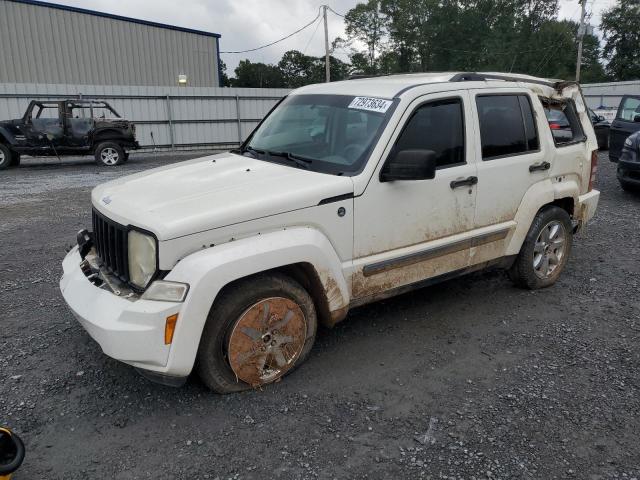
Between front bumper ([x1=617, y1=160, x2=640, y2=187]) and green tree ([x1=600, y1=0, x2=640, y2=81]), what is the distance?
57733 millimetres

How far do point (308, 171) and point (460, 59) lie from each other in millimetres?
55263

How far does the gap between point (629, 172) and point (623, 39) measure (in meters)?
61.8

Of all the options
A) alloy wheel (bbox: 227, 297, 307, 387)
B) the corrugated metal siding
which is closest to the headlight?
alloy wheel (bbox: 227, 297, 307, 387)

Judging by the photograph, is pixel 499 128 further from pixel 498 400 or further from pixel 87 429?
pixel 87 429

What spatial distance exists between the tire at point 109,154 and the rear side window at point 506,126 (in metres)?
12.3

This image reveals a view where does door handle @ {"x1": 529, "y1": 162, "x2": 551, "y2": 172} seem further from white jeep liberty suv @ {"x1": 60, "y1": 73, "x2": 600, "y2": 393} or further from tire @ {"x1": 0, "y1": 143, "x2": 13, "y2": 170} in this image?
tire @ {"x1": 0, "y1": 143, "x2": 13, "y2": 170}

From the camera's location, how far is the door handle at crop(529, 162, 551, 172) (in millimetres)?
4359

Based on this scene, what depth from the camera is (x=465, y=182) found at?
3873 millimetres

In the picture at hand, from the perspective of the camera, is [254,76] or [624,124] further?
[254,76]

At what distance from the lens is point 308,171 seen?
3496 mm

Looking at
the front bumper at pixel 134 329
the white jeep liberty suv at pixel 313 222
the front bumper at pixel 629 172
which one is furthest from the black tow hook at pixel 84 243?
the front bumper at pixel 629 172

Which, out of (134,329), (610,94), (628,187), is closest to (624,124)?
(628,187)

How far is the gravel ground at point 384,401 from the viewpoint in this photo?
2625 millimetres

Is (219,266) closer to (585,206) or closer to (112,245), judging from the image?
(112,245)
